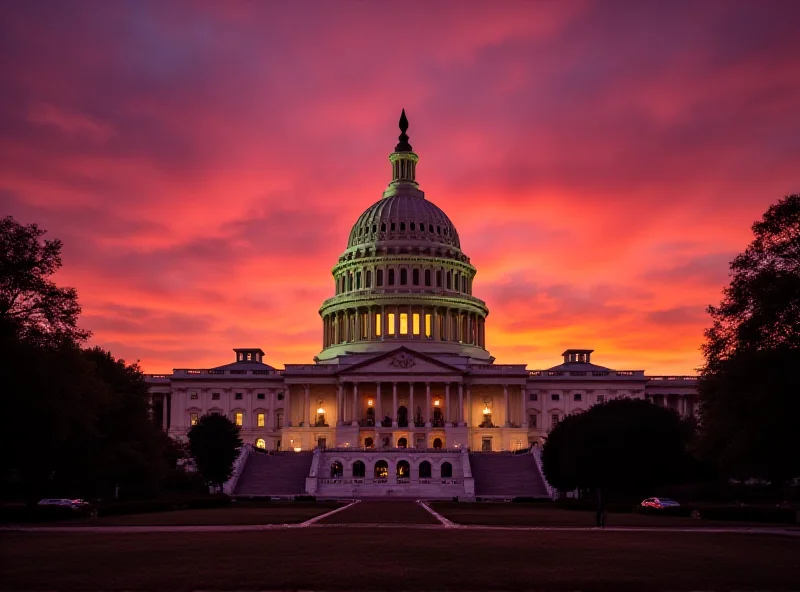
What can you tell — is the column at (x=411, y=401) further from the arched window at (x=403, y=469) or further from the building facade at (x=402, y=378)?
the arched window at (x=403, y=469)

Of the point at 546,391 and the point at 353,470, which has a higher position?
the point at 546,391

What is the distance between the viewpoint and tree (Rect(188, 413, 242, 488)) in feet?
335

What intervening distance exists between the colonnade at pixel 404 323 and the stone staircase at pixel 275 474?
4497 cm

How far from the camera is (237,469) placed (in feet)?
376

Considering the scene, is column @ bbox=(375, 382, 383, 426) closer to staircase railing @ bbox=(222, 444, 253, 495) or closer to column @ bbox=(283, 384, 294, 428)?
column @ bbox=(283, 384, 294, 428)

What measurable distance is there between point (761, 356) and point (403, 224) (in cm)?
12662

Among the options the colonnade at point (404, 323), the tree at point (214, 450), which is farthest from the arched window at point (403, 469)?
the colonnade at point (404, 323)

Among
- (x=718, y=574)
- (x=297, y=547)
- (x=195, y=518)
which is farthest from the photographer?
(x=195, y=518)

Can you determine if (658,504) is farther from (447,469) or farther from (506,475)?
(447,469)

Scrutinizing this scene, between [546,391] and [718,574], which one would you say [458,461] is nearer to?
[546,391]

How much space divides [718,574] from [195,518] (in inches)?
1490

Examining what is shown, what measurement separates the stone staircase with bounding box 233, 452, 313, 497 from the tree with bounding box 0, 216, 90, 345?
52.6 metres

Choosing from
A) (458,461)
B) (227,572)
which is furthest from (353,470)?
(227,572)

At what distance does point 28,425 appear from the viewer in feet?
182
